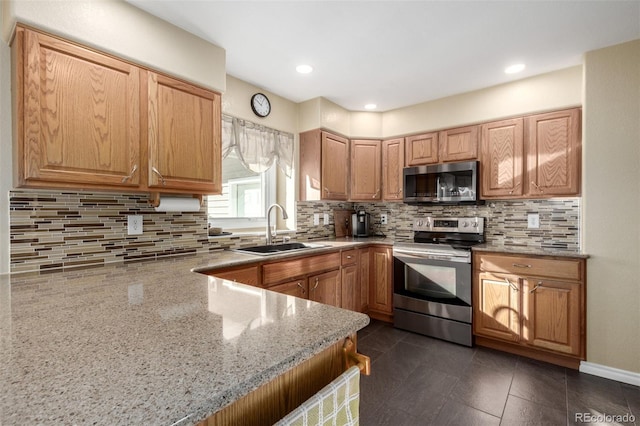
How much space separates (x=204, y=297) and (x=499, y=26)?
2405mm

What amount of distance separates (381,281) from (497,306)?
110cm

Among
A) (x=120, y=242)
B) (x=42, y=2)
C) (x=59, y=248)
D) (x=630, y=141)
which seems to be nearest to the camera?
(x=42, y=2)

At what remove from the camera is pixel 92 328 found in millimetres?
823

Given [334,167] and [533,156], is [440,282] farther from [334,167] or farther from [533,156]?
[334,167]

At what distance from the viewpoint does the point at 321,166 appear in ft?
10.4

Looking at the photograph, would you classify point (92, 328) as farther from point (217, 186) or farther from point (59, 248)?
point (217, 186)

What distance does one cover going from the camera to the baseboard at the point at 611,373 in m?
2.08

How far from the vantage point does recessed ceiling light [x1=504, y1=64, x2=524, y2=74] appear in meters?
2.48

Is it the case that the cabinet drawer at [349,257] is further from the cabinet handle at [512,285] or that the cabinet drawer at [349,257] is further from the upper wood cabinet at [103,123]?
the upper wood cabinet at [103,123]

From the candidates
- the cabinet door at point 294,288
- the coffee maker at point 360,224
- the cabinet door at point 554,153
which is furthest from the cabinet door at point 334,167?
the cabinet door at point 554,153

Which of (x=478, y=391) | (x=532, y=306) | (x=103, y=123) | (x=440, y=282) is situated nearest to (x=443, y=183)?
(x=440, y=282)

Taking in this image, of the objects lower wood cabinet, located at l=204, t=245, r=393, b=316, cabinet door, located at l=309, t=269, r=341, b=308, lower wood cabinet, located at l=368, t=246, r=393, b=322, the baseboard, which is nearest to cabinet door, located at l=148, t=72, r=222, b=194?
lower wood cabinet, located at l=204, t=245, r=393, b=316

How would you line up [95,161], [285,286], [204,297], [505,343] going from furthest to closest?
[505,343]
[285,286]
[95,161]
[204,297]

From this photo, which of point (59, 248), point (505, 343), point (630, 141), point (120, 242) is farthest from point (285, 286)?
point (630, 141)
